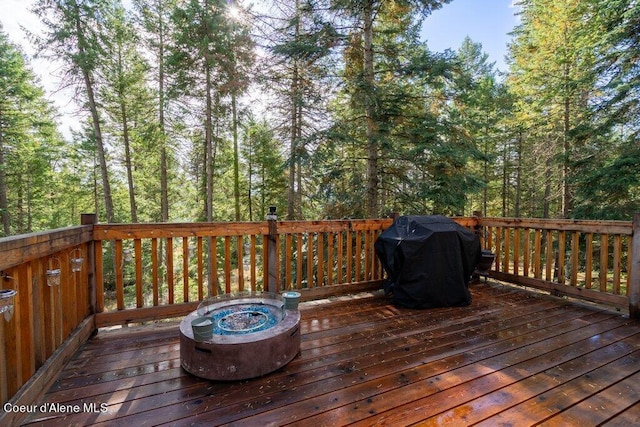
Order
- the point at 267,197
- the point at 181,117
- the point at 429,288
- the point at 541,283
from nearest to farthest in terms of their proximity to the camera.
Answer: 1. the point at 429,288
2. the point at 541,283
3. the point at 181,117
4. the point at 267,197

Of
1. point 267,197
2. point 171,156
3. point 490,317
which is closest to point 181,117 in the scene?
point 171,156

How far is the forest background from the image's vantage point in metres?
5.77

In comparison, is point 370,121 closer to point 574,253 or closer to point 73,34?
point 574,253

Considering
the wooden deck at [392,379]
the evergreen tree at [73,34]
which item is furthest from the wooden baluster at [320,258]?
the evergreen tree at [73,34]

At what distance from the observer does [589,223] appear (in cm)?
340

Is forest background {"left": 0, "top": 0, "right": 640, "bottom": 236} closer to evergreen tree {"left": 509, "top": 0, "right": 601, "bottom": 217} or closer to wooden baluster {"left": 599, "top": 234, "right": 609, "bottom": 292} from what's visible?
evergreen tree {"left": 509, "top": 0, "right": 601, "bottom": 217}

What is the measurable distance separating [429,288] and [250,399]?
2264 mm

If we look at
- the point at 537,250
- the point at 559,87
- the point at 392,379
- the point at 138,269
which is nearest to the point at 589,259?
the point at 537,250

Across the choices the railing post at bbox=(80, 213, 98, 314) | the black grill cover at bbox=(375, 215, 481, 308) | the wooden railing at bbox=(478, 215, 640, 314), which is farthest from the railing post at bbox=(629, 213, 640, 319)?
the railing post at bbox=(80, 213, 98, 314)

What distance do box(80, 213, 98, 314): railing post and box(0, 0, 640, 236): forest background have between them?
3601 millimetres

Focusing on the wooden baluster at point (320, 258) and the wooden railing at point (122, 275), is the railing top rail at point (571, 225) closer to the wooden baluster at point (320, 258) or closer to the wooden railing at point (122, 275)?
the wooden railing at point (122, 275)

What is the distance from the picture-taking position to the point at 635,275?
3.06 m

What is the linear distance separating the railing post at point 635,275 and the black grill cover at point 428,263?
4.91ft

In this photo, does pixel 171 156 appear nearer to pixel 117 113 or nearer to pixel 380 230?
pixel 117 113
